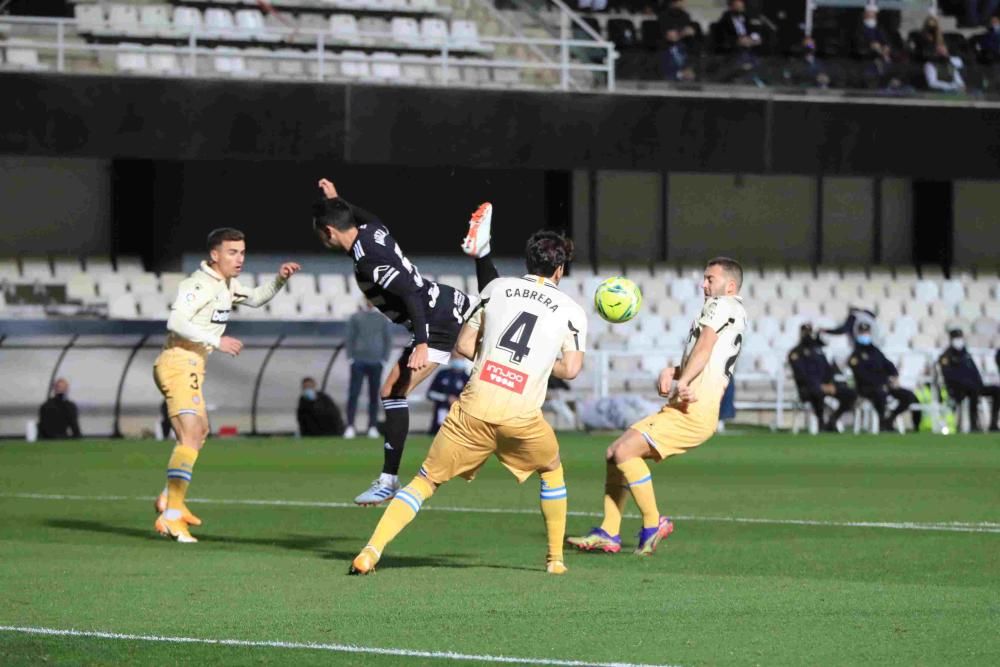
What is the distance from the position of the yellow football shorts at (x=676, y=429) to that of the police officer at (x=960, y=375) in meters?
18.2

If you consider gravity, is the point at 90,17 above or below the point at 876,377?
above

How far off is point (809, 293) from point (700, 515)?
2079cm

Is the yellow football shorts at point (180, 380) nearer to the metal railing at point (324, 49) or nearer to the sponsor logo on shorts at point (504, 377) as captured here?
the sponsor logo on shorts at point (504, 377)

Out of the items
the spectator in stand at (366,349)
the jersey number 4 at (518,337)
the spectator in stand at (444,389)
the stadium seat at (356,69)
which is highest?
the stadium seat at (356,69)

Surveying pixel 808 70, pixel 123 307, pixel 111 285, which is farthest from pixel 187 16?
pixel 808 70

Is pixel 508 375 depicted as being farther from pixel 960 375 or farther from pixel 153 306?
pixel 153 306

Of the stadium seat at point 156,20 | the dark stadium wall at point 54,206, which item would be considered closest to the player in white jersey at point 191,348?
the stadium seat at point 156,20

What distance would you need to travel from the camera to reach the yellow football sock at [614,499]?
1187cm

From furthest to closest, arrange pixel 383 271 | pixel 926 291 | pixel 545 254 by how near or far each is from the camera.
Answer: pixel 926 291 → pixel 383 271 → pixel 545 254

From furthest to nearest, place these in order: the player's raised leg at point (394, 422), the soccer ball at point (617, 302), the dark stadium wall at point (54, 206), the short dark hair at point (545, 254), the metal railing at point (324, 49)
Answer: the dark stadium wall at point (54, 206)
the metal railing at point (324, 49)
the player's raised leg at point (394, 422)
the soccer ball at point (617, 302)
the short dark hair at point (545, 254)

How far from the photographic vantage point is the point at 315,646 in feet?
24.7

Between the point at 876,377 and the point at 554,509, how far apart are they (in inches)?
746

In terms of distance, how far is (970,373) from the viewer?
29.1 metres

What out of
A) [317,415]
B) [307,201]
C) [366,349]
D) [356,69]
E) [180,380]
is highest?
[356,69]
